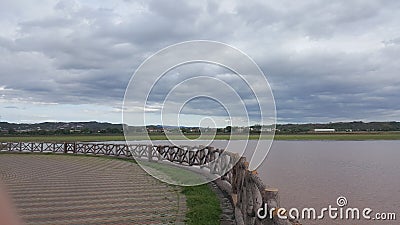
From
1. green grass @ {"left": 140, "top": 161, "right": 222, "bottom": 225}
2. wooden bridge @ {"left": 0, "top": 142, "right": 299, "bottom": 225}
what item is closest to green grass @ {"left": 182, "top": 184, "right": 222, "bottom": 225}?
green grass @ {"left": 140, "top": 161, "right": 222, "bottom": 225}

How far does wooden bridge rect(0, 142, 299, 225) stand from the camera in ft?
18.4

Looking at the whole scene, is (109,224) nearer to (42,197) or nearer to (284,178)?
(42,197)

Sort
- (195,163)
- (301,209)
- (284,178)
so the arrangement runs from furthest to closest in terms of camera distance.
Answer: (195,163), (284,178), (301,209)

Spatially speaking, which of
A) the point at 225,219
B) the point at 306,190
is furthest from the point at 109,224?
the point at 306,190

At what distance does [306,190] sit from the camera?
14.0m

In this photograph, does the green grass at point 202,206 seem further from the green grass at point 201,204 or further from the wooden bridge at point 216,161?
the wooden bridge at point 216,161

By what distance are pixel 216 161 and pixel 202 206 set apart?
5.27 meters

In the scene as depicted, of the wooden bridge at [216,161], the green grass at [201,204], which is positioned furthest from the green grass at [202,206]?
the wooden bridge at [216,161]

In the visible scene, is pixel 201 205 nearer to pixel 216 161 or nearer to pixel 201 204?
pixel 201 204

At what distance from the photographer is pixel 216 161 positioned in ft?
44.7

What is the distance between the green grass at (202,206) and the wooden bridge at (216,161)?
406 mm

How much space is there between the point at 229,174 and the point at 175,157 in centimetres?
1079

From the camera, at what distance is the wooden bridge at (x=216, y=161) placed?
5598 mm

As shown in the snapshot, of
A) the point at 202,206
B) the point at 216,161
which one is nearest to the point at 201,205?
the point at 202,206
